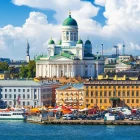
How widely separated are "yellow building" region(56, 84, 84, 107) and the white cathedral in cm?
1741

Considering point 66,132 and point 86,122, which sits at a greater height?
point 86,122

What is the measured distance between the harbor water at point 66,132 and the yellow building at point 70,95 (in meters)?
12.2

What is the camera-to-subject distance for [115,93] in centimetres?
6881

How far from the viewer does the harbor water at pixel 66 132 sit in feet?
165

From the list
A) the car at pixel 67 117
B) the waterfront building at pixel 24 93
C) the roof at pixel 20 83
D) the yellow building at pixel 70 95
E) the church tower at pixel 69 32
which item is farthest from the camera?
the church tower at pixel 69 32

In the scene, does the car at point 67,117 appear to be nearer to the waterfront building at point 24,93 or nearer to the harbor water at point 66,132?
the harbor water at point 66,132

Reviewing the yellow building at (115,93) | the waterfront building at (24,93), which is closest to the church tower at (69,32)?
the waterfront building at (24,93)

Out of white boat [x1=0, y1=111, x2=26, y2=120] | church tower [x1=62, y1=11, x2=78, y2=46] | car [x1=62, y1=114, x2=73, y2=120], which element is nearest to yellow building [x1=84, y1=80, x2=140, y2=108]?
car [x1=62, y1=114, x2=73, y2=120]

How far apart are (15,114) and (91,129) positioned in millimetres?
9315

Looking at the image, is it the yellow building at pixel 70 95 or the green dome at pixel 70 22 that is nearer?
the yellow building at pixel 70 95

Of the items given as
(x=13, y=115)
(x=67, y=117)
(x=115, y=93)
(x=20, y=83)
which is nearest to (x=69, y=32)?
(x=20, y=83)

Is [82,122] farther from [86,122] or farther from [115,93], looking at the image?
[115,93]

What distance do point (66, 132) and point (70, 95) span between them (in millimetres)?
18559

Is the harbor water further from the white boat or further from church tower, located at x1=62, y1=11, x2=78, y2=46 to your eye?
church tower, located at x1=62, y1=11, x2=78, y2=46
